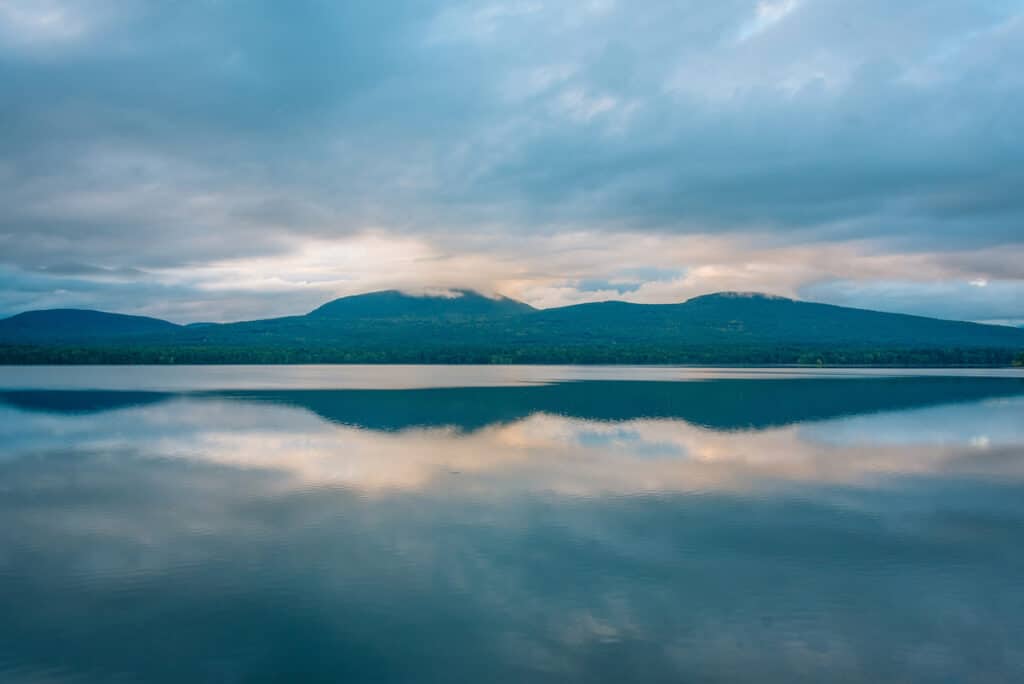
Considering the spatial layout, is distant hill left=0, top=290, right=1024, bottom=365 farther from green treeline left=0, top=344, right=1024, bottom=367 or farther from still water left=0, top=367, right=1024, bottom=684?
still water left=0, top=367, right=1024, bottom=684

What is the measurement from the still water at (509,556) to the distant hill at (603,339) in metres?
73.3

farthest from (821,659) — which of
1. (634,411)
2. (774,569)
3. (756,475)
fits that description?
(634,411)

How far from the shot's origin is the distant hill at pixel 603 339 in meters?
94.9

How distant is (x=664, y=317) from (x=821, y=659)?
6135 inches

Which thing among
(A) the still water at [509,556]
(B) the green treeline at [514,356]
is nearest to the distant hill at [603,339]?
(B) the green treeline at [514,356]

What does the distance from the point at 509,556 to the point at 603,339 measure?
126 metres

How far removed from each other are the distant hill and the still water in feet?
240

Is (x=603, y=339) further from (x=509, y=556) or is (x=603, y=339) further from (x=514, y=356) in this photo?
(x=509, y=556)

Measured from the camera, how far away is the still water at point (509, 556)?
25.6 ft

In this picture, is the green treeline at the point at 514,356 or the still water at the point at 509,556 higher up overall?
the green treeline at the point at 514,356

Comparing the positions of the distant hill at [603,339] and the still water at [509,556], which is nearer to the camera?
the still water at [509,556]

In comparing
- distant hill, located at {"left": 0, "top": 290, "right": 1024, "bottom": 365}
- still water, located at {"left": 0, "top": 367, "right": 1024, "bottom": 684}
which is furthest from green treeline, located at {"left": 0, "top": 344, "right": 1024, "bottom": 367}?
still water, located at {"left": 0, "top": 367, "right": 1024, "bottom": 684}

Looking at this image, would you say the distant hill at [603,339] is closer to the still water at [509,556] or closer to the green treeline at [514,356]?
the green treeline at [514,356]

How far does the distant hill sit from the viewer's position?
94.9m
